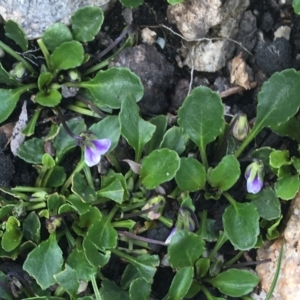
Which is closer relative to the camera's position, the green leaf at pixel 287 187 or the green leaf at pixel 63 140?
the green leaf at pixel 287 187

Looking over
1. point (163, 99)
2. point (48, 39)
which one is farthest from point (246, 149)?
point (48, 39)

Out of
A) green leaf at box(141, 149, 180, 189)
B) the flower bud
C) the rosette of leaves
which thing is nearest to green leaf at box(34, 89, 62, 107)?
the rosette of leaves

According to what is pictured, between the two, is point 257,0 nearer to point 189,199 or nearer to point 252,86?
point 252,86

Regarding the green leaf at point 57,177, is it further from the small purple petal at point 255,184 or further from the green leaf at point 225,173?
the small purple petal at point 255,184

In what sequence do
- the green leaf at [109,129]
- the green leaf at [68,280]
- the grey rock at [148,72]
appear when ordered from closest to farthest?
the green leaf at [68,280] < the green leaf at [109,129] < the grey rock at [148,72]

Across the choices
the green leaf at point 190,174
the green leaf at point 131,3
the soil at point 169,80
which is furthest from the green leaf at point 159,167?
the green leaf at point 131,3

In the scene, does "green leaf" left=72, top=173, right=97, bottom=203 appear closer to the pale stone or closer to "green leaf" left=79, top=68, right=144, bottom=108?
"green leaf" left=79, top=68, right=144, bottom=108

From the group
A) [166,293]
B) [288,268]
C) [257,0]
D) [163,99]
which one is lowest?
[166,293]
